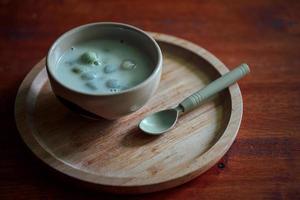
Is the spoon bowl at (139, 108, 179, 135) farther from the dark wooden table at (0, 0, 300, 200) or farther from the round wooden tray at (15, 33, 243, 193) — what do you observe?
the dark wooden table at (0, 0, 300, 200)

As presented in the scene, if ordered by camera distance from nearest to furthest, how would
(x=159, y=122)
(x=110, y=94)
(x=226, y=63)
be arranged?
(x=110, y=94), (x=159, y=122), (x=226, y=63)

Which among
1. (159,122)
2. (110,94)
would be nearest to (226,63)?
(159,122)

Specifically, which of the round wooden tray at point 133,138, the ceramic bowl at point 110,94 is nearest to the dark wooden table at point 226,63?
the round wooden tray at point 133,138

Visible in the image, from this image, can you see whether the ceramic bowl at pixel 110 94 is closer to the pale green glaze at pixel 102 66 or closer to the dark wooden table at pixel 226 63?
Result: the pale green glaze at pixel 102 66

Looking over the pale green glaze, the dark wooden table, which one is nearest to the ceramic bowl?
the pale green glaze

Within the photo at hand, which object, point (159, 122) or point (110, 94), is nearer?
point (110, 94)

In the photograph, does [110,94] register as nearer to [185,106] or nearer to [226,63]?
[185,106]

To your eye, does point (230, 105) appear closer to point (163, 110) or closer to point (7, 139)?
point (163, 110)
